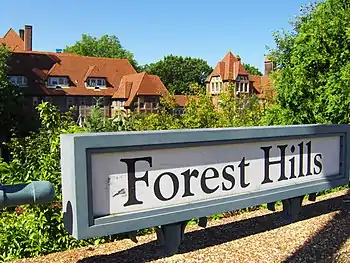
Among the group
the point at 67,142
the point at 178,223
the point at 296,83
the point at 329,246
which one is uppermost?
the point at 296,83

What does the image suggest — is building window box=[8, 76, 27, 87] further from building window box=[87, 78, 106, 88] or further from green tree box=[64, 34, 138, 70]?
green tree box=[64, 34, 138, 70]

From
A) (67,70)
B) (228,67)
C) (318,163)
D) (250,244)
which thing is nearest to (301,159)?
(318,163)

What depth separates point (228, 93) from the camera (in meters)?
15.4

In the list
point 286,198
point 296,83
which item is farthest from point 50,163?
point 296,83

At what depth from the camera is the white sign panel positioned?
339cm

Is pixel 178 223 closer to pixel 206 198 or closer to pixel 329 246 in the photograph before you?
pixel 206 198

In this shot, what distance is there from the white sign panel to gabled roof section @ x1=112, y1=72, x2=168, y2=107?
4491cm

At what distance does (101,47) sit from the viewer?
247 feet

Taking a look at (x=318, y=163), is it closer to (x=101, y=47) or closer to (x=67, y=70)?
(x=67, y=70)

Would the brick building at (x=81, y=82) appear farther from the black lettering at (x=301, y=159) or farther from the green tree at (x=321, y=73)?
the black lettering at (x=301, y=159)

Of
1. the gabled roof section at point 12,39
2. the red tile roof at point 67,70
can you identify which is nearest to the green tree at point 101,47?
the gabled roof section at point 12,39

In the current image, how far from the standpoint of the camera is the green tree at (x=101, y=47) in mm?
74300

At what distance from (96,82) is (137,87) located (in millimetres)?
5390

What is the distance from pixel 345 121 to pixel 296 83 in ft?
3.60
